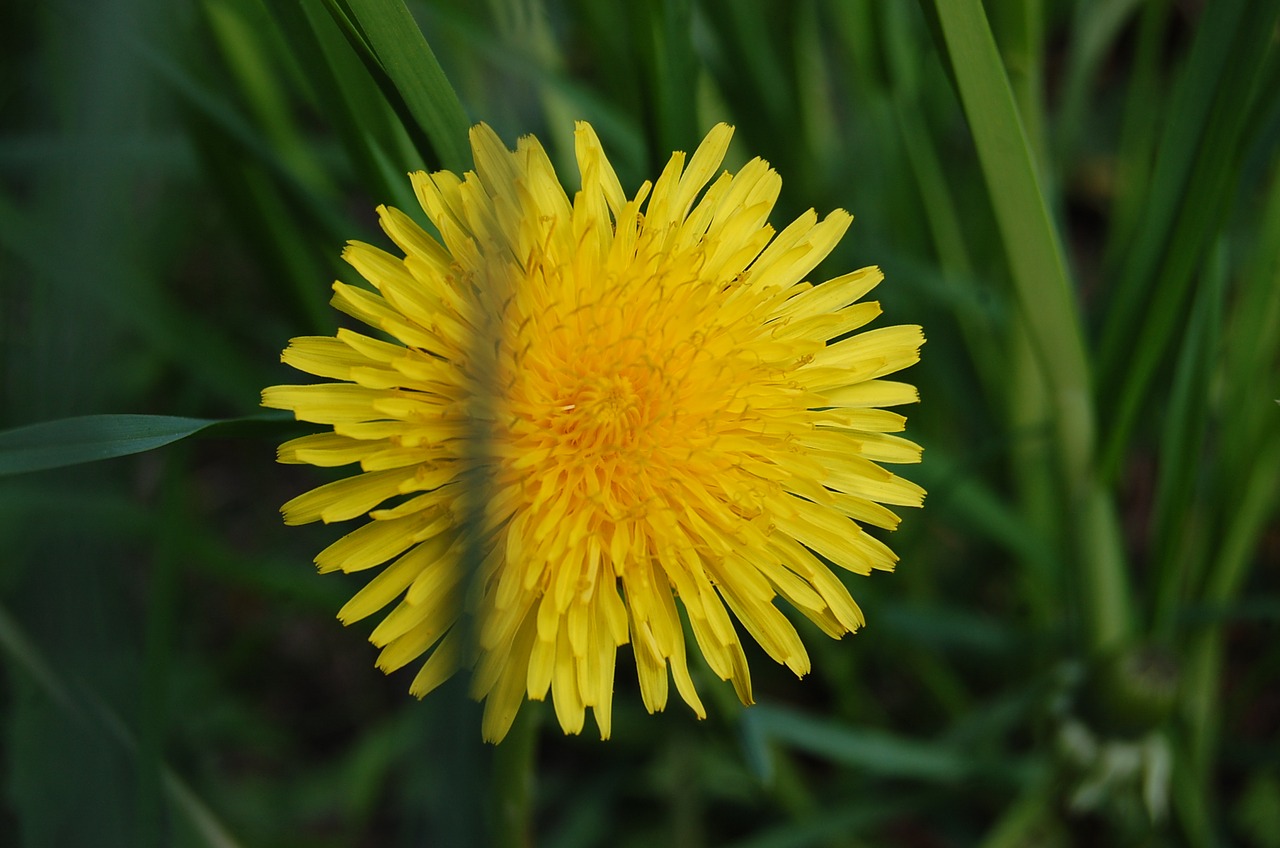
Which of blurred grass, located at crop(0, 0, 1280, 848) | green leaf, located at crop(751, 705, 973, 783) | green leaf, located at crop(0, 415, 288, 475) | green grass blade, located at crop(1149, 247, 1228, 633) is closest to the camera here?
green leaf, located at crop(0, 415, 288, 475)

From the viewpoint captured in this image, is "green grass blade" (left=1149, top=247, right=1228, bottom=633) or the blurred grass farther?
"green grass blade" (left=1149, top=247, right=1228, bottom=633)

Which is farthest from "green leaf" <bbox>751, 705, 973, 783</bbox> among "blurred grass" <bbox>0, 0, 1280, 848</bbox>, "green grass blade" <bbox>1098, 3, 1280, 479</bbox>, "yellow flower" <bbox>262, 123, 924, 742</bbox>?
"green grass blade" <bbox>1098, 3, 1280, 479</bbox>

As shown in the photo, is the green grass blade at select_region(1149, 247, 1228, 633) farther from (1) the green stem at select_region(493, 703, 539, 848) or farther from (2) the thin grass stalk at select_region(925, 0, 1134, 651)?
(1) the green stem at select_region(493, 703, 539, 848)

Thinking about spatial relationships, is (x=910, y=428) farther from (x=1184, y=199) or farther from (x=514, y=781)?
(x=514, y=781)

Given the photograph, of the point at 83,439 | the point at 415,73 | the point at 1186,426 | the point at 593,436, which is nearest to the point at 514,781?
the point at 593,436

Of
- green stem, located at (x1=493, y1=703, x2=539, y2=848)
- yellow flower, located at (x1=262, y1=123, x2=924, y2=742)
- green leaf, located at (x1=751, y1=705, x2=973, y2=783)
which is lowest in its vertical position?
green leaf, located at (x1=751, y1=705, x2=973, y2=783)

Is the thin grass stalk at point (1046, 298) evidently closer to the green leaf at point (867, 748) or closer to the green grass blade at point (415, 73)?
the green leaf at point (867, 748)

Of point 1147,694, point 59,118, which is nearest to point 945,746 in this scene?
point 1147,694
